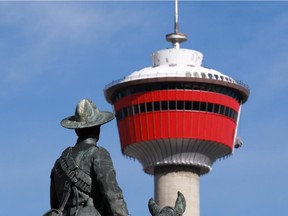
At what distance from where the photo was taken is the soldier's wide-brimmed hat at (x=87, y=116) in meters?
16.9

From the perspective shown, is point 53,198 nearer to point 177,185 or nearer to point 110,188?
point 110,188

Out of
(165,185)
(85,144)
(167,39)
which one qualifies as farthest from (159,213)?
(167,39)

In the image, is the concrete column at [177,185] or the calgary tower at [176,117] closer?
the concrete column at [177,185]

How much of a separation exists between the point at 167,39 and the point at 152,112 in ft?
60.1

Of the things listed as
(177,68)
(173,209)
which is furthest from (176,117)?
(173,209)

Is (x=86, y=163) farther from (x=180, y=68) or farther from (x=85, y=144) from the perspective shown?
(x=180, y=68)

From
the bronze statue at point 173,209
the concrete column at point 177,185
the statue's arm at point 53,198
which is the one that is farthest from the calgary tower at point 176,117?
the statue's arm at point 53,198

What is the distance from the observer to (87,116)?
17031 mm

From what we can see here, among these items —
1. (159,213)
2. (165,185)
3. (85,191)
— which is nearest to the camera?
(85,191)

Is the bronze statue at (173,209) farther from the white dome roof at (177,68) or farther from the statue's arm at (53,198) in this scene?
the white dome roof at (177,68)

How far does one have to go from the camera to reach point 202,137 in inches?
7249

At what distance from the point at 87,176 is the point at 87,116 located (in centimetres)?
84

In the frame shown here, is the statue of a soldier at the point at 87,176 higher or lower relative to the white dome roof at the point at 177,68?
lower

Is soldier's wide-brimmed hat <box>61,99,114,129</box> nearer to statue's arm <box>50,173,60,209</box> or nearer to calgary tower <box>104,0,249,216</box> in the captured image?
statue's arm <box>50,173,60,209</box>
